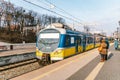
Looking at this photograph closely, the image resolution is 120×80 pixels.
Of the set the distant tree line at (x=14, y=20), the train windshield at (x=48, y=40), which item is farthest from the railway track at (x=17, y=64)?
the distant tree line at (x=14, y=20)

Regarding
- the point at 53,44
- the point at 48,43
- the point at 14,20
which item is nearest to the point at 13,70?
the point at 48,43

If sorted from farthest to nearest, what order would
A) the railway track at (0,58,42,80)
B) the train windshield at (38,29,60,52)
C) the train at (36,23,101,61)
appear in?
the train windshield at (38,29,60,52), the train at (36,23,101,61), the railway track at (0,58,42,80)

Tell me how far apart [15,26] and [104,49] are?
6328 centimetres

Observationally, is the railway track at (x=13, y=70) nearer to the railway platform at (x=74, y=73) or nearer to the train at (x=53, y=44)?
the train at (x=53, y=44)

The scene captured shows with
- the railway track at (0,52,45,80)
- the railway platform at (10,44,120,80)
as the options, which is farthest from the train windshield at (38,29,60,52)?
the railway platform at (10,44,120,80)

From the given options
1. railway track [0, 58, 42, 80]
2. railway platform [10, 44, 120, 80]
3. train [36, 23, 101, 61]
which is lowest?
railway track [0, 58, 42, 80]

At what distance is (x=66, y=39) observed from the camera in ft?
66.1

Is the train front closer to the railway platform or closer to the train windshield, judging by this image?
the train windshield

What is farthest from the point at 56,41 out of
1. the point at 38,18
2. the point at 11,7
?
the point at 38,18

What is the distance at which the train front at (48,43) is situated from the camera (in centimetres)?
1906

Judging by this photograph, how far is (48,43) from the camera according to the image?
64.1 ft

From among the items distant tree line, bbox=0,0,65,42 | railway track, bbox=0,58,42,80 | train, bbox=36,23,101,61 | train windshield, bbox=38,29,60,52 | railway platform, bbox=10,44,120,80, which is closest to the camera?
railway platform, bbox=10,44,120,80

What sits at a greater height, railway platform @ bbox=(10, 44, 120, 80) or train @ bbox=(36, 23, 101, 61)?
train @ bbox=(36, 23, 101, 61)

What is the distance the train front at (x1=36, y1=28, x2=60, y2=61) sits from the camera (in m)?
19.1
